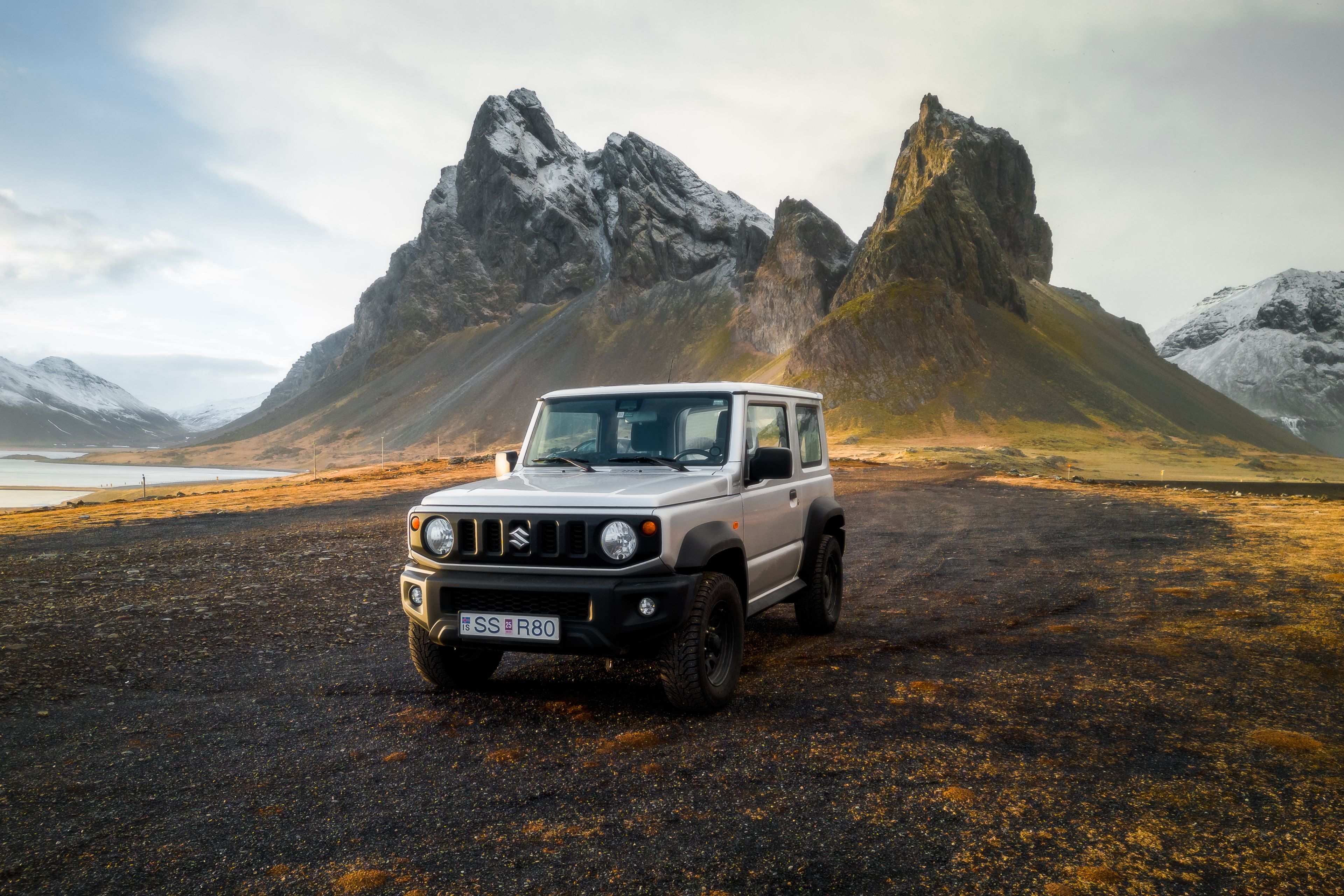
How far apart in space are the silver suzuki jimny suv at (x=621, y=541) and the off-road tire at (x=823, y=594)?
0.61 metres

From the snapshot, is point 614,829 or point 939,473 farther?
point 939,473

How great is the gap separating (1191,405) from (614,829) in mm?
107720

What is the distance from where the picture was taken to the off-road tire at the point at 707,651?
519 cm

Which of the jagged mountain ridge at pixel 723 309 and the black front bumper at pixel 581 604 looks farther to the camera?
the jagged mountain ridge at pixel 723 309

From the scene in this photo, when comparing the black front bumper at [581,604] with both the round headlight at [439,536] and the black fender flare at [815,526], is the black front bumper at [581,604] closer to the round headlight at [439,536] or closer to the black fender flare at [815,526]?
the round headlight at [439,536]

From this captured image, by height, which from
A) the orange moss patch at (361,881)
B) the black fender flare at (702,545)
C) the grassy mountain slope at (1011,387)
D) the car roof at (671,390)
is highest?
the grassy mountain slope at (1011,387)

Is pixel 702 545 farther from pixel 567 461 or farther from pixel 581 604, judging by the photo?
Answer: pixel 567 461

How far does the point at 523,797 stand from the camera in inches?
170

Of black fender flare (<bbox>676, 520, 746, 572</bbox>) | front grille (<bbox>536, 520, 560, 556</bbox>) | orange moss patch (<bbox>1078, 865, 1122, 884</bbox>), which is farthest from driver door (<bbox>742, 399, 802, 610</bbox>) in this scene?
orange moss patch (<bbox>1078, 865, 1122, 884</bbox>)

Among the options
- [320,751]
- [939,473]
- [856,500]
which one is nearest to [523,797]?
[320,751]

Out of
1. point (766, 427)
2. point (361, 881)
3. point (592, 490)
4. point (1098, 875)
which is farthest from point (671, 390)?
point (1098, 875)

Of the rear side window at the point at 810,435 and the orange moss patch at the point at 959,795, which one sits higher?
the rear side window at the point at 810,435

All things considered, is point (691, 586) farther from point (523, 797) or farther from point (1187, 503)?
point (1187, 503)

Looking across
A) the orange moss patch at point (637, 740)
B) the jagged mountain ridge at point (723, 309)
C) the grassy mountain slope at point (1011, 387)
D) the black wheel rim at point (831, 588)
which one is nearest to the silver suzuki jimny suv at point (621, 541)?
the orange moss patch at point (637, 740)
